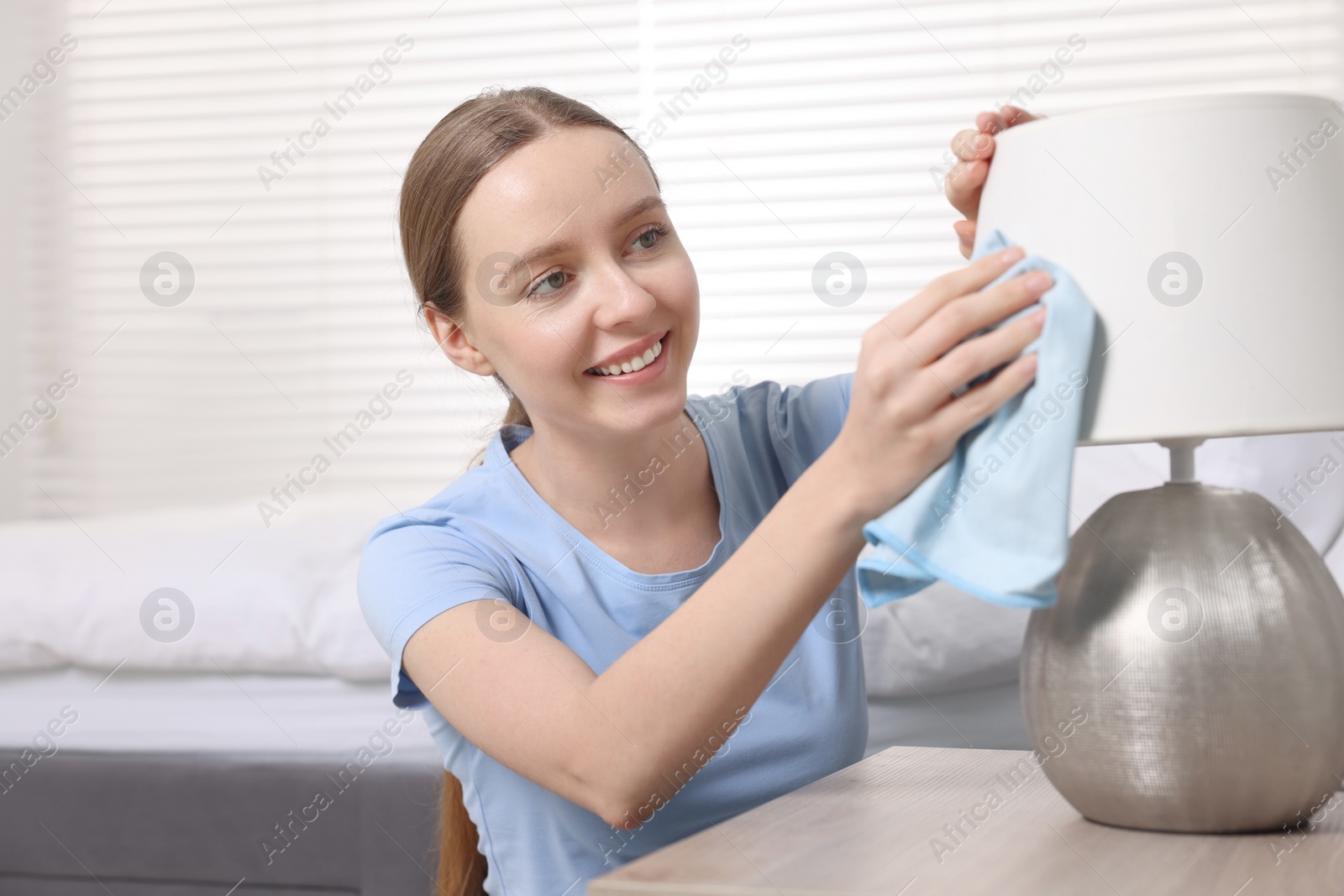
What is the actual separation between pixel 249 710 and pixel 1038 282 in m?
1.26

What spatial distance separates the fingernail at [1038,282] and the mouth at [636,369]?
42 cm

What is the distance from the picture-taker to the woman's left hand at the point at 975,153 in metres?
0.81

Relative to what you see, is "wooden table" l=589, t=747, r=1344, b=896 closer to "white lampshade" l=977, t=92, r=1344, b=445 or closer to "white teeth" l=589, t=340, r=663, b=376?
"white lampshade" l=977, t=92, r=1344, b=445

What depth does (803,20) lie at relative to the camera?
9.16ft

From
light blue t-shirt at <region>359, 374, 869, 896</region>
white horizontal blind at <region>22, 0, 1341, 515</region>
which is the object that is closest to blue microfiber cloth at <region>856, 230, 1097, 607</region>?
light blue t-shirt at <region>359, 374, 869, 896</region>

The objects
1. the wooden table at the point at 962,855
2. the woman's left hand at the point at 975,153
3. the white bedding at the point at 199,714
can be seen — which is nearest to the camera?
the wooden table at the point at 962,855

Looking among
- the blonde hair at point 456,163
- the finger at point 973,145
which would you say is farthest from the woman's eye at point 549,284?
the finger at point 973,145

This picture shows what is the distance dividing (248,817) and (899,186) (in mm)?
1985

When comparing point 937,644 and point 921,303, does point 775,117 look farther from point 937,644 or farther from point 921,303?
point 921,303

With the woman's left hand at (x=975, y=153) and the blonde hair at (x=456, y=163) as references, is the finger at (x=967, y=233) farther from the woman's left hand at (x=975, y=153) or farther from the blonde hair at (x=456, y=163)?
the blonde hair at (x=456, y=163)

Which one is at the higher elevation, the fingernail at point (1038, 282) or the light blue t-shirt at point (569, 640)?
the fingernail at point (1038, 282)

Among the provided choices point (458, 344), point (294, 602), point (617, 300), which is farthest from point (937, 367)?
point (294, 602)

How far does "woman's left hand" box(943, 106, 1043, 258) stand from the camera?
808 mm

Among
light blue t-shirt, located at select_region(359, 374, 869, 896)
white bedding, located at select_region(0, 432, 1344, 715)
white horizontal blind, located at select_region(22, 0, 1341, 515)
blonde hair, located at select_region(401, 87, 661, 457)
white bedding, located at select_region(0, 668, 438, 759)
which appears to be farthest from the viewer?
white horizontal blind, located at select_region(22, 0, 1341, 515)
